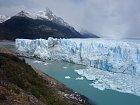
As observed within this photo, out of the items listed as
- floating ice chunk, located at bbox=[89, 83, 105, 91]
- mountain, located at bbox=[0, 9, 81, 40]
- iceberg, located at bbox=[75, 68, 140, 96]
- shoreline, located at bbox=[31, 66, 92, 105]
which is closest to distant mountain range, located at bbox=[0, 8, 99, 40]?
mountain, located at bbox=[0, 9, 81, 40]

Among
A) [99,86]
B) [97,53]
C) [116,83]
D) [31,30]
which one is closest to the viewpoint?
[99,86]

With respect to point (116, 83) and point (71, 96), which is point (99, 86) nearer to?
point (116, 83)

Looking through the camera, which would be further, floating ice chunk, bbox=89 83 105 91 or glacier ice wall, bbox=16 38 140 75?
glacier ice wall, bbox=16 38 140 75

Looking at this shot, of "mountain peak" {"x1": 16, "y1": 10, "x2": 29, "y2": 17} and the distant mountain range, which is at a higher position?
"mountain peak" {"x1": 16, "y1": 10, "x2": 29, "y2": 17}

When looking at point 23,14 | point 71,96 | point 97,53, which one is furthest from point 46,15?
point 71,96

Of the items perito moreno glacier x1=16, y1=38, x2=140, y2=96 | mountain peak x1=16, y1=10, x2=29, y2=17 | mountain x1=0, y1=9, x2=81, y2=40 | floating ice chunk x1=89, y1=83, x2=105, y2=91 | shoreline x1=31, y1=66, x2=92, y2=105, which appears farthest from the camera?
mountain peak x1=16, y1=10, x2=29, y2=17

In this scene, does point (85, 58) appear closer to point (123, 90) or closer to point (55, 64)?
point (55, 64)

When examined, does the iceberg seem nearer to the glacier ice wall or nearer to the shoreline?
the glacier ice wall

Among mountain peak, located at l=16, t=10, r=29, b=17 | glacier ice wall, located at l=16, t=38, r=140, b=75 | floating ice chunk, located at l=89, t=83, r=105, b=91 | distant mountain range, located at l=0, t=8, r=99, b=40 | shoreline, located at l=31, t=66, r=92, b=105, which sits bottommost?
floating ice chunk, located at l=89, t=83, r=105, b=91
